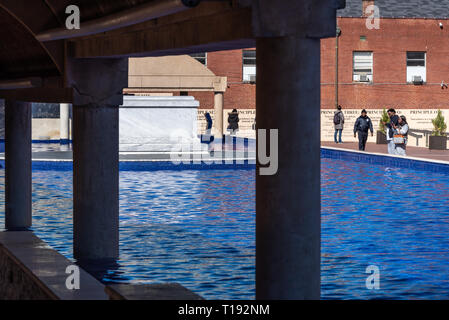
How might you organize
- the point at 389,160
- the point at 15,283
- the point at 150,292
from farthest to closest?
the point at 389,160
the point at 15,283
the point at 150,292

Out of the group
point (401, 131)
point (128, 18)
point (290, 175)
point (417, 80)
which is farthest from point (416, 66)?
point (290, 175)

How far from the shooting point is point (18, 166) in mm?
13781

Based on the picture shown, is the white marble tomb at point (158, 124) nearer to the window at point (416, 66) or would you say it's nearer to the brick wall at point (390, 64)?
the brick wall at point (390, 64)

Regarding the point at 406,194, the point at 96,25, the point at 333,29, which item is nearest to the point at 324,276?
the point at 96,25

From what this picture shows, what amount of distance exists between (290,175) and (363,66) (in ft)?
152

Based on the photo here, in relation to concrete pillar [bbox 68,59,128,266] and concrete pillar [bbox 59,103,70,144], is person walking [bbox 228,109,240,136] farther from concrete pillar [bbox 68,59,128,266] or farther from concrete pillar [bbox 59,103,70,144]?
concrete pillar [bbox 68,59,128,266]

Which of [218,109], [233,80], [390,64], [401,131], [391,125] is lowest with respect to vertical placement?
[401,131]

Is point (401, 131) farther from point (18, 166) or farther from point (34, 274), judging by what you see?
point (34, 274)

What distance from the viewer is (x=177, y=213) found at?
1609 centimetres

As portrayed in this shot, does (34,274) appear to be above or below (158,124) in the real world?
below

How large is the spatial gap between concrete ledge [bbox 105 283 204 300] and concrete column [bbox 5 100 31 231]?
743cm

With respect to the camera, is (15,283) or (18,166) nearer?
(15,283)

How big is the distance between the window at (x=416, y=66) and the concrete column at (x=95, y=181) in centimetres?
4322

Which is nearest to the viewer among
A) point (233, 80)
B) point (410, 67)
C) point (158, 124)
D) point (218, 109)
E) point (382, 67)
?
point (158, 124)
